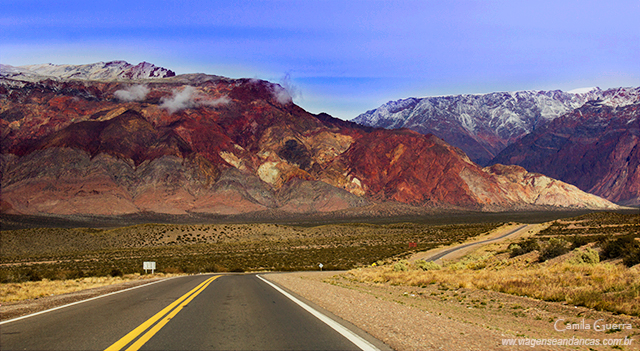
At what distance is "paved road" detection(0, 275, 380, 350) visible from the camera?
7168mm

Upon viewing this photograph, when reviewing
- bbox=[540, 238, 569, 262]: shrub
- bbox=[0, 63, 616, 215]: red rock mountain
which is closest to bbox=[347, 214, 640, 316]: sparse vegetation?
bbox=[540, 238, 569, 262]: shrub

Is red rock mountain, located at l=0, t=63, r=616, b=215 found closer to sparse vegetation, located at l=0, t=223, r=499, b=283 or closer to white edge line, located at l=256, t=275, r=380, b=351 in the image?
sparse vegetation, located at l=0, t=223, r=499, b=283

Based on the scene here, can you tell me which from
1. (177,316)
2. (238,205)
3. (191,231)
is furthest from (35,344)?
(238,205)

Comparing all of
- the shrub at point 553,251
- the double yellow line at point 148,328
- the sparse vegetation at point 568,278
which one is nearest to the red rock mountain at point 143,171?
the sparse vegetation at point 568,278

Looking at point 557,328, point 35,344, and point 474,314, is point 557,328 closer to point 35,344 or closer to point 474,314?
point 474,314

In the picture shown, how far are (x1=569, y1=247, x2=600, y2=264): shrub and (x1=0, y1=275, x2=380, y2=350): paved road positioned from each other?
53.5ft

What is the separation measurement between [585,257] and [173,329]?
21.2m

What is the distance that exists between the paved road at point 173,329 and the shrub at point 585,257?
16.3 meters

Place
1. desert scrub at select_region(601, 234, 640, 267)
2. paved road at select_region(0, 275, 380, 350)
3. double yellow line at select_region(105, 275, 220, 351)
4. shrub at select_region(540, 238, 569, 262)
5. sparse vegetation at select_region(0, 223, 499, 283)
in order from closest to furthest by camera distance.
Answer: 1. double yellow line at select_region(105, 275, 220, 351)
2. paved road at select_region(0, 275, 380, 350)
3. desert scrub at select_region(601, 234, 640, 267)
4. shrub at select_region(540, 238, 569, 262)
5. sparse vegetation at select_region(0, 223, 499, 283)

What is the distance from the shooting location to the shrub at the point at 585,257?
21.6 meters

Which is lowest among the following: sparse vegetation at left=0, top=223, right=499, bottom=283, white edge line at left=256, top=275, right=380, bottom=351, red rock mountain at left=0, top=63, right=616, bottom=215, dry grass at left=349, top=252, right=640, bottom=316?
sparse vegetation at left=0, top=223, right=499, bottom=283

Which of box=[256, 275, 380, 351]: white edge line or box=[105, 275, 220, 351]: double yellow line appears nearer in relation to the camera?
box=[105, 275, 220, 351]: double yellow line

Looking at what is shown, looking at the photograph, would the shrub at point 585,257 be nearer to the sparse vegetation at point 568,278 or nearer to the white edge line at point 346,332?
the sparse vegetation at point 568,278

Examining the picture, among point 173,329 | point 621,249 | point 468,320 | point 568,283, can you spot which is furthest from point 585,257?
point 173,329
